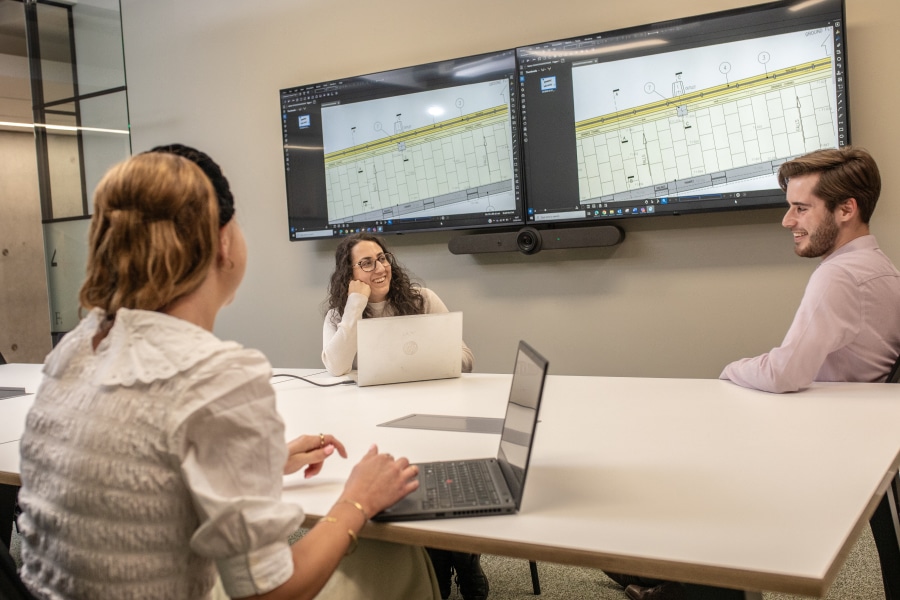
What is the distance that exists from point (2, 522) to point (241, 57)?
3.04 metres

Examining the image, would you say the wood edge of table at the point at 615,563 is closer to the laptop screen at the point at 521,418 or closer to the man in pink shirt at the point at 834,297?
the laptop screen at the point at 521,418

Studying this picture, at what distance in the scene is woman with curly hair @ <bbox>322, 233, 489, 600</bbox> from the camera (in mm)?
2863

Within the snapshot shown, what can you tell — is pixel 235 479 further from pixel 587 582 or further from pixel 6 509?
pixel 6 509

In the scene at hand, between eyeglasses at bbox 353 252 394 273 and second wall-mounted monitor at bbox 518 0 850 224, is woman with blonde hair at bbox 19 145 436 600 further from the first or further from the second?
second wall-mounted monitor at bbox 518 0 850 224

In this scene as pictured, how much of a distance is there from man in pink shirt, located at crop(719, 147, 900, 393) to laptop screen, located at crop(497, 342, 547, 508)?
3.04 ft

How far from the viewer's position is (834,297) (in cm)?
213

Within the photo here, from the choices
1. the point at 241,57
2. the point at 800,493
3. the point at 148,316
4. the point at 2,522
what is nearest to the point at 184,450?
the point at 148,316

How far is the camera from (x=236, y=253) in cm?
115

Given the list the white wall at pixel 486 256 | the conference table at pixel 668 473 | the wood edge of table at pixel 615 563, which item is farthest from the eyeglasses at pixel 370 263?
the wood edge of table at pixel 615 563

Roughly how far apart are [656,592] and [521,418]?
49.3 inches

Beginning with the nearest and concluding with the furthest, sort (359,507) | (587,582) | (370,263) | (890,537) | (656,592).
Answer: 1. (359,507)
2. (890,537)
3. (656,592)
4. (587,582)
5. (370,263)

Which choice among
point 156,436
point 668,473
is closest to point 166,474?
point 156,436

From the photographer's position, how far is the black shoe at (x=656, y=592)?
2269 mm

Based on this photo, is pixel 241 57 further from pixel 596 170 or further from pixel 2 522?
pixel 2 522
